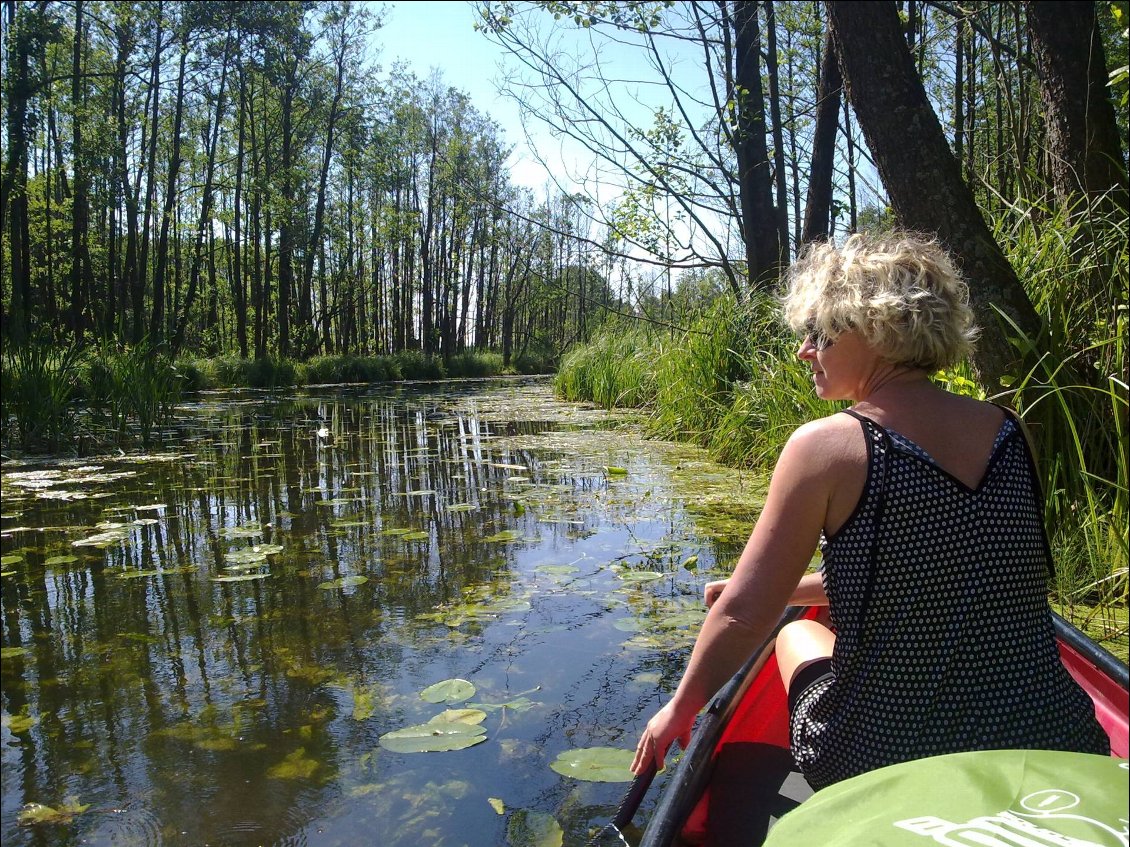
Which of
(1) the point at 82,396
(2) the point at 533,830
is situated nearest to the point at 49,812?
(2) the point at 533,830

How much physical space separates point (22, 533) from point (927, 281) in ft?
16.6

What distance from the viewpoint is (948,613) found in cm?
134

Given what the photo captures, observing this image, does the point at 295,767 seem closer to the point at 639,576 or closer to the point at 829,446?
the point at 829,446

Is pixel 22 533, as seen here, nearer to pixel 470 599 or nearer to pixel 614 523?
pixel 470 599

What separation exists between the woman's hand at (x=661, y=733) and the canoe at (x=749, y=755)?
2.0 inches

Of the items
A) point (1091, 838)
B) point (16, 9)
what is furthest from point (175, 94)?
point (1091, 838)

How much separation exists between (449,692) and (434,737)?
28 cm

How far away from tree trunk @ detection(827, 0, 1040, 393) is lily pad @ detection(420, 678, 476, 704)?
2.38m

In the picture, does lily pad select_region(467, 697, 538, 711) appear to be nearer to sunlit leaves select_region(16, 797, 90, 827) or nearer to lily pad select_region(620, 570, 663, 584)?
sunlit leaves select_region(16, 797, 90, 827)

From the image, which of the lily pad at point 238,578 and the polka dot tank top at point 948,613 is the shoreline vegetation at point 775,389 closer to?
the polka dot tank top at point 948,613

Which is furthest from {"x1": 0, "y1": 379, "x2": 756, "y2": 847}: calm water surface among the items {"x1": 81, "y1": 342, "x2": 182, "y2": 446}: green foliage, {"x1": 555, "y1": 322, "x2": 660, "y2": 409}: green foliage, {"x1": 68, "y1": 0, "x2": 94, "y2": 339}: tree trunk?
{"x1": 68, "y1": 0, "x2": 94, "y2": 339}: tree trunk

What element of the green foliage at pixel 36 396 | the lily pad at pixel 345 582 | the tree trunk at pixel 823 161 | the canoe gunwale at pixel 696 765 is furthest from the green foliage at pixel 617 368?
the canoe gunwale at pixel 696 765

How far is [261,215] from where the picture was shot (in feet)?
98.9

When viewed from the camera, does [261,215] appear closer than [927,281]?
No
